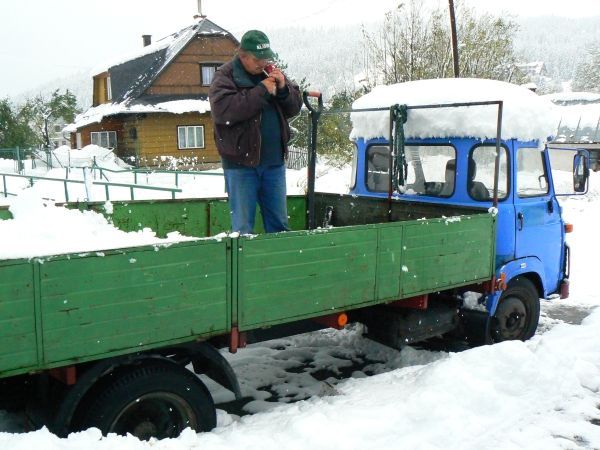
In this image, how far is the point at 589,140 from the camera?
26.2 meters

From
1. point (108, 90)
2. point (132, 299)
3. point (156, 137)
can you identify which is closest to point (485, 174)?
point (132, 299)

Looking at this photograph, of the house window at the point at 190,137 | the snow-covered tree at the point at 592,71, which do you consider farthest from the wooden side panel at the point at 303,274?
the snow-covered tree at the point at 592,71

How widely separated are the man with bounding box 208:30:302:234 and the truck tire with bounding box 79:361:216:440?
1.51 metres

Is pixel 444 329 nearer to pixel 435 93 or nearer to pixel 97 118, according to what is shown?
pixel 435 93

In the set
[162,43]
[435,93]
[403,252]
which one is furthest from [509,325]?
[162,43]

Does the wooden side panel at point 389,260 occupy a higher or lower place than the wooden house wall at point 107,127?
lower

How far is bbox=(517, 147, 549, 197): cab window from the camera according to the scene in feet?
17.5

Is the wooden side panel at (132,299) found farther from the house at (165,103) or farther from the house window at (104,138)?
the house window at (104,138)

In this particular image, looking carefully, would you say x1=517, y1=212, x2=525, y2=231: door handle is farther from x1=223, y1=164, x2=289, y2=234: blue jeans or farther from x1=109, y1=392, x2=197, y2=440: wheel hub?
x1=109, y1=392, x2=197, y2=440: wheel hub

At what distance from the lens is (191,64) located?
1125 inches

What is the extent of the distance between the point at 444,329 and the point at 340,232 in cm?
175

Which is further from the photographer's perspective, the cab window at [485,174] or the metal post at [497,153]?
the cab window at [485,174]

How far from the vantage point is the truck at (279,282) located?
2.83 metres

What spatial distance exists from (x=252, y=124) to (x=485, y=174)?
2357mm
